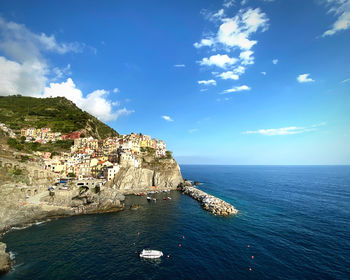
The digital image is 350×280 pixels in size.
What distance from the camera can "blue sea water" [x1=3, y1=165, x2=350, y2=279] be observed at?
23.5 m

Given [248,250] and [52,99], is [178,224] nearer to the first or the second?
[248,250]

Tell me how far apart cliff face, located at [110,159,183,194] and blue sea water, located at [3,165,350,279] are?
2422cm

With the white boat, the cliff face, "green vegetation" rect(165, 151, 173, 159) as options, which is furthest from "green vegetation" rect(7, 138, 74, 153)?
the white boat

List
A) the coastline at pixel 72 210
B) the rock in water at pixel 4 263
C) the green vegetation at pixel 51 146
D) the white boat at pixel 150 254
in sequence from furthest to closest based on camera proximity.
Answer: the green vegetation at pixel 51 146 → the coastline at pixel 72 210 → the white boat at pixel 150 254 → the rock in water at pixel 4 263

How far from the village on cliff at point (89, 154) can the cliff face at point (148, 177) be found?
414 cm

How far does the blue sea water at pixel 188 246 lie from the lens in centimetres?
2355

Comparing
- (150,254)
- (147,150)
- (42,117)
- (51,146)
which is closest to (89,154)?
(51,146)

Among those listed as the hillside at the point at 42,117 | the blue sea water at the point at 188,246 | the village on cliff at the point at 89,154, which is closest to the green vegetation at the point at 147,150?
the village on cliff at the point at 89,154

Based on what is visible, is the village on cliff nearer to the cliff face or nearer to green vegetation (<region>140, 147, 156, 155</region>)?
green vegetation (<region>140, 147, 156, 155</region>)

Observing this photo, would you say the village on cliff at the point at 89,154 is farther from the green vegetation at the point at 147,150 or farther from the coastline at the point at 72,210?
the coastline at the point at 72,210

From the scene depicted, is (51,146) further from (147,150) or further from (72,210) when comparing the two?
(72,210)

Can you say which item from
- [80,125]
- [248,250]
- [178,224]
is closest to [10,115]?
[80,125]

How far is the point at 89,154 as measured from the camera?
8225 cm

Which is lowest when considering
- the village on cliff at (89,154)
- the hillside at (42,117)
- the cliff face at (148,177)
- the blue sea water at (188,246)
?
the blue sea water at (188,246)
